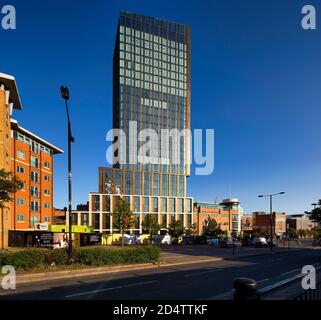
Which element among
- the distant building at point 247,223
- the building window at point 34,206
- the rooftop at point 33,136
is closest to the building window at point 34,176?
the building window at point 34,206

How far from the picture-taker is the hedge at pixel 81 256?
54.1ft

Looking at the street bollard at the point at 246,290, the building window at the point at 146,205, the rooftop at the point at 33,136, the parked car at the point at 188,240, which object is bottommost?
the parked car at the point at 188,240

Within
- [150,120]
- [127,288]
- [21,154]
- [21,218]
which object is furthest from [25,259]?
[150,120]

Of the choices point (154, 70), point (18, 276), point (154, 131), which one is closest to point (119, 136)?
point (154, 131)

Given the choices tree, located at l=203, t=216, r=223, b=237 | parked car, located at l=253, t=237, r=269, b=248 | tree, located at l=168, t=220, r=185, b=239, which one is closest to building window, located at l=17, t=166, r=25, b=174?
tree, located at l=168, t=220, r=185, b=239

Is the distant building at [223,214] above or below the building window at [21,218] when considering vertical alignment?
below

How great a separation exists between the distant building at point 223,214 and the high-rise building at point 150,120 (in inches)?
302

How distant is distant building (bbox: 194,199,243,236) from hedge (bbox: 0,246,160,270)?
9839cm

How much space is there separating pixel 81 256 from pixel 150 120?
107m

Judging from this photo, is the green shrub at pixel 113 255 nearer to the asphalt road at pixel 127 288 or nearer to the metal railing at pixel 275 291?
the asphalt road at pixel 127 288

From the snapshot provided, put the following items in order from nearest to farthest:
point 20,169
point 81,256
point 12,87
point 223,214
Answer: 1. point 81,256
2. point 12,87
3. point 20,169
4. point 223,214

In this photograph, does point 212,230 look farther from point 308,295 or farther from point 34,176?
point 308,295

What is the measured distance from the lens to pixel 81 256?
19328 millimetres
